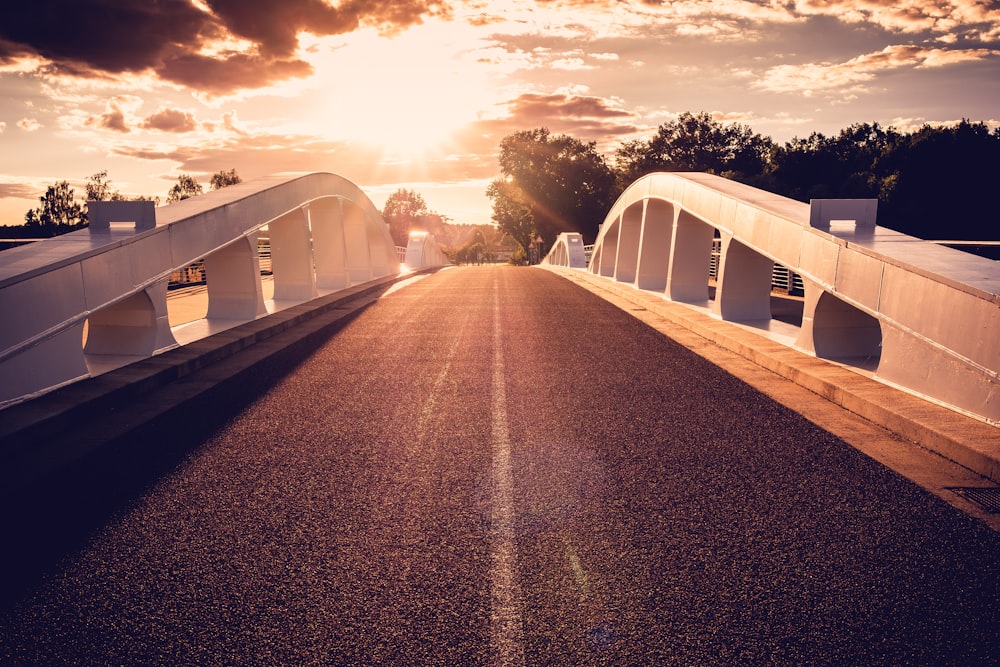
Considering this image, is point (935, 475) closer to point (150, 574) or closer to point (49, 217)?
point (150, 574)

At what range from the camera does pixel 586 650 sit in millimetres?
3008

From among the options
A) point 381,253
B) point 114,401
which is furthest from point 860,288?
point 381,253

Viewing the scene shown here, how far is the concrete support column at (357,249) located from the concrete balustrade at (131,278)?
7371 millimetres

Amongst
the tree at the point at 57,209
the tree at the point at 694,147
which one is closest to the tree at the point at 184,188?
the tree at the point at 57,209

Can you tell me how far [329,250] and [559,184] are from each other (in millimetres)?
72371

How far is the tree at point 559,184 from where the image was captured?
8962 cm

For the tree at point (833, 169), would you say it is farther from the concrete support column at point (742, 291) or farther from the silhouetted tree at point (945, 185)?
the concrete support column at point (742, 291)

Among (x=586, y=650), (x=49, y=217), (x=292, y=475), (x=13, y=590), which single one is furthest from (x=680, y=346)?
(x=49, y=217)

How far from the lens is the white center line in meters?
3.03

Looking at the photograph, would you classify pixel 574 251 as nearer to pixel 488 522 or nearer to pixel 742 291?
pixel 742 291

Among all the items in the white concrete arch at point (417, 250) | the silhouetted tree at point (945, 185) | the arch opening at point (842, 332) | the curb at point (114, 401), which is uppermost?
the silhouetted tree at point (945, 185)

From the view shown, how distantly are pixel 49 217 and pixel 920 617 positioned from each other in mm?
111071

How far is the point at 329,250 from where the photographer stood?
21.3 metres

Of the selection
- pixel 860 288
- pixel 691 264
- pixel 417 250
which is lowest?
pixel 417 250
